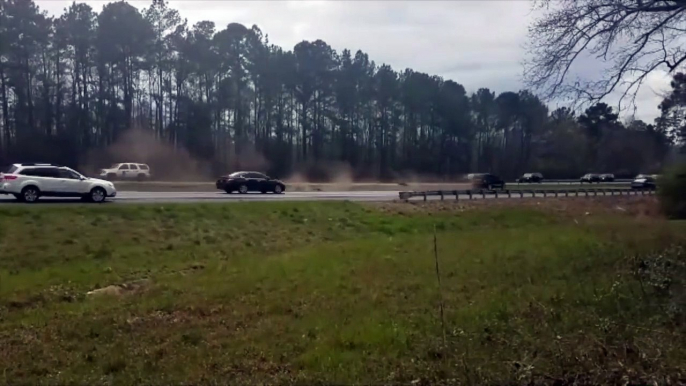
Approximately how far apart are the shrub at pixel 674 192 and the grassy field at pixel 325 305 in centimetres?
928

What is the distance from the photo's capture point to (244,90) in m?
69.1

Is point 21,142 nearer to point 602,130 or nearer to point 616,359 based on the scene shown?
point 602,130

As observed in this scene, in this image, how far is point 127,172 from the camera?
53.7 metres

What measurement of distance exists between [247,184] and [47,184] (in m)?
15.9

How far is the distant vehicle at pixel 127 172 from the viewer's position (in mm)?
52344

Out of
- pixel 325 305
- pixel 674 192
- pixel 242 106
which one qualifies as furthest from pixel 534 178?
pixel 325 305

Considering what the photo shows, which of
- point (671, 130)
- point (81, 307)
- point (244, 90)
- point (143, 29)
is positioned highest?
point (143, 29)

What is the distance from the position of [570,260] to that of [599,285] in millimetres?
4300

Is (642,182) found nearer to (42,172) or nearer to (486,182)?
(486,182)

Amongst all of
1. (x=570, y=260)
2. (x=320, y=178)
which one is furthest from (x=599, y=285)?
(x=320, y=178)

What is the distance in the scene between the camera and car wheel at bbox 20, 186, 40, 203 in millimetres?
26812

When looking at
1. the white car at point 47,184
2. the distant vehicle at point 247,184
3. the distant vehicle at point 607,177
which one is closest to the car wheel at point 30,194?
the white car at point 47,184

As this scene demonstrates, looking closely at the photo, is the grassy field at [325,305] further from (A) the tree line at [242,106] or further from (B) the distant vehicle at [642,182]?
(A) the tree line at [242,106]

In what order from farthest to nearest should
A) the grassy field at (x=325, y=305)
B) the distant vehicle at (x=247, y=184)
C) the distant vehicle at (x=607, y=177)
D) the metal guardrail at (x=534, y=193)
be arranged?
the distant vehicle at (x=607, y=177), the distant vehicle at (x=247, y=184), the metal guardrail at (x=534, y=193), the grassy field at (x=325, y=305)
